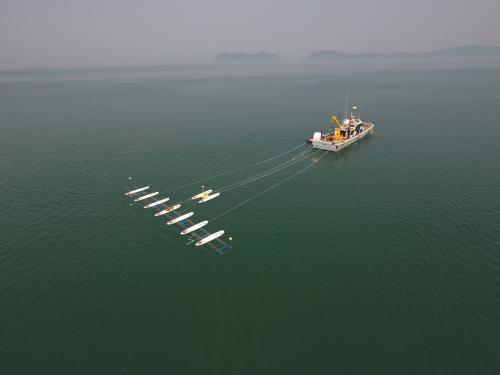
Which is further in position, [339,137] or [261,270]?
[339,137]

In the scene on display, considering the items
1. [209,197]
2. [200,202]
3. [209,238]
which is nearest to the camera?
[209,238]

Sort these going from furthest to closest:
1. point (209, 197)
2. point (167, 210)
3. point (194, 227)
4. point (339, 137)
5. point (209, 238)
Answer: point (339, 137)
point (209, 197)
point (167, 210)
point (194, 227)
point (209, 238)

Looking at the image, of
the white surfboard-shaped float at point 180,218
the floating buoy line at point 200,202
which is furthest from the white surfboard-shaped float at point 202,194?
the white surfboard-shaped float at point 180,218

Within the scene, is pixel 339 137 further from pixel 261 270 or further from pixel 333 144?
pixel 261 270

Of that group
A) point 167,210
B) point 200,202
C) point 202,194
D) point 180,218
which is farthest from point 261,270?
point 202,194

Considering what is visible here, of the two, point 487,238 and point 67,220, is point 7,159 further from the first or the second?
point 487,238

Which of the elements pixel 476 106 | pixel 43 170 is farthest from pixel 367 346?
pixel 476 106

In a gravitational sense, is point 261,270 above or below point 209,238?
below
